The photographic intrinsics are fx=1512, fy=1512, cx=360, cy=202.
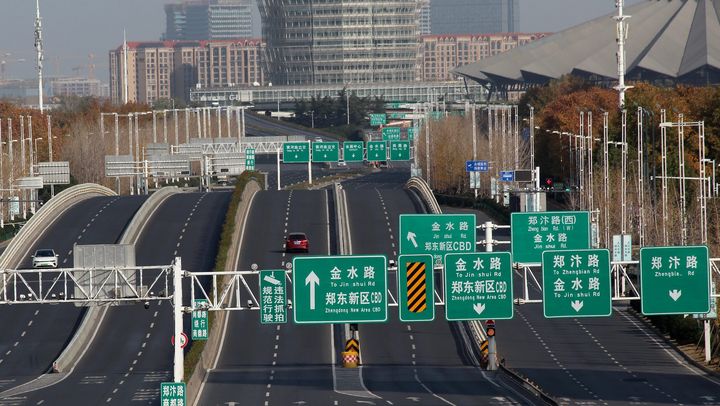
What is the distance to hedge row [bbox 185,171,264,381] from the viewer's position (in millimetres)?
65906

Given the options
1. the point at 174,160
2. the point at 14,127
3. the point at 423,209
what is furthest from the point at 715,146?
the point at 14,127

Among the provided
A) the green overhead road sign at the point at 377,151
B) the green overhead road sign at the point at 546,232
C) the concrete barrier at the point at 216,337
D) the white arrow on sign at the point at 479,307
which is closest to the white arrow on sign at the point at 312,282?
the white arrow on sign at the point at 479,307

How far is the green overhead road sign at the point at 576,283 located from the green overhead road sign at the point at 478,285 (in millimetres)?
1529

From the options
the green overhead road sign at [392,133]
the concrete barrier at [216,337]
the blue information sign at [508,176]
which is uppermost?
the green overhead road sign at [392,133]

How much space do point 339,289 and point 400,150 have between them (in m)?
106

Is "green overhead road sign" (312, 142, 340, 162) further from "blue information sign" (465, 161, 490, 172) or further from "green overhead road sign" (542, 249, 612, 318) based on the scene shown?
"green overhead road sign" (542, 249, 612, 318)

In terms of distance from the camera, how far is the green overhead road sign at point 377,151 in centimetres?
15562

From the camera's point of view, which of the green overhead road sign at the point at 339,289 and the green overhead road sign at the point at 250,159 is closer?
the green overhead road sign at the point at 339,289

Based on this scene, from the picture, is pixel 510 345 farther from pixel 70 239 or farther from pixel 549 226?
pixel 70 239

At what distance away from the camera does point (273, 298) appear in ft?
180

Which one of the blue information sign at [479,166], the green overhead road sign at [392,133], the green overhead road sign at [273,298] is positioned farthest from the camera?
the green overhead road sign at [392,133]

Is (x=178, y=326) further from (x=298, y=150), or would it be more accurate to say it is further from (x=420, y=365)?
(x=298, y=150)

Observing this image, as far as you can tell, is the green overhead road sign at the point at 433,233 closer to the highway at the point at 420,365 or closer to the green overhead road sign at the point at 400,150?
the highway at the point at 420,365

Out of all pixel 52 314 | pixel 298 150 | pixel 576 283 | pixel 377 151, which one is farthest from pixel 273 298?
pixel 377 151
